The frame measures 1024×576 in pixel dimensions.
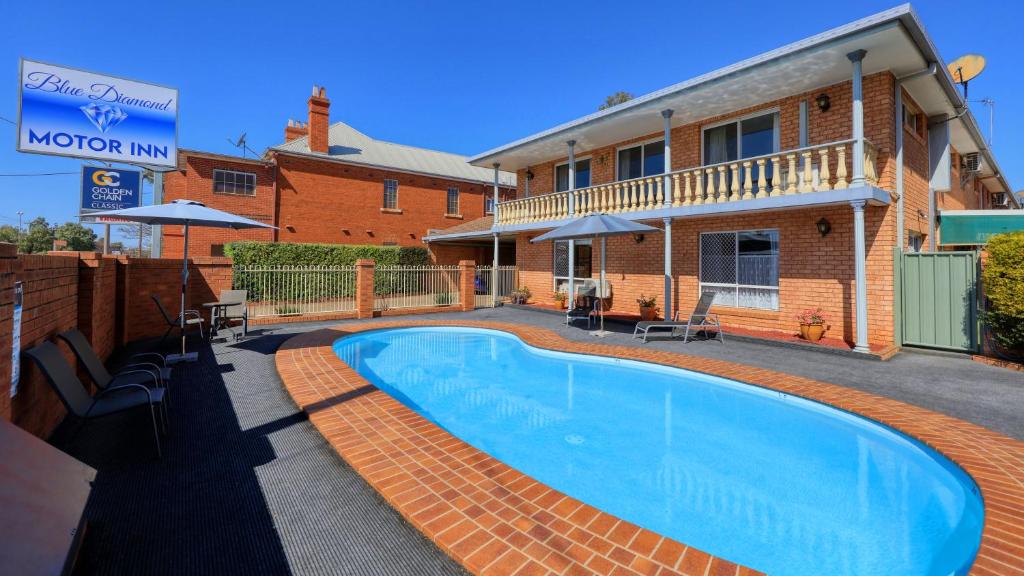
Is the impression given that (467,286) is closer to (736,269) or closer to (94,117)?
(736,269)

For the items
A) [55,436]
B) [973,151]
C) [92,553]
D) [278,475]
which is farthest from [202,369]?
[973,151]

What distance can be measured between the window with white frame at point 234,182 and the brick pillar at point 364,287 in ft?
36.6

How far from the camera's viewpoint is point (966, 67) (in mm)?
11656

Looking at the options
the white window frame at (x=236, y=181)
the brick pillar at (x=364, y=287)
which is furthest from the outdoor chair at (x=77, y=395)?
the white window frame at (x=236, y=181)

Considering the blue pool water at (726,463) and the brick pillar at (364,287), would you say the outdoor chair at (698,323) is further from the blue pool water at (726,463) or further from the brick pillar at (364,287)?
the brick pillar at (364,287)

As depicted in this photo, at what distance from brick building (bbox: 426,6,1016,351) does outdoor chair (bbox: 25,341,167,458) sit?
10.3 m

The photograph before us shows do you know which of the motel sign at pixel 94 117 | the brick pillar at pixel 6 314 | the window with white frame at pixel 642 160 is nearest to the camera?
the brick pillar at pixel 6 314

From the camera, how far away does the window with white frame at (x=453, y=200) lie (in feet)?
85.9

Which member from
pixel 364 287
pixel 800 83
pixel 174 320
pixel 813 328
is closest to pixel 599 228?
pixel 813 328

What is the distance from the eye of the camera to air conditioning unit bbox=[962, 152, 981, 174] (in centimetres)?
1388

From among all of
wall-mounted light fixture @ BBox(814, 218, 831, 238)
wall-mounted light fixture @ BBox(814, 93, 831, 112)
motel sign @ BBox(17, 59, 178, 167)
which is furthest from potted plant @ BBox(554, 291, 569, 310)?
motel sign @ BBox(17, 59, 178, 167)

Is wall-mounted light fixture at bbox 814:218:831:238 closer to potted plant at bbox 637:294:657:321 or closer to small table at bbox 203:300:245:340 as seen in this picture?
potted plant at bbox 637:294:657:321

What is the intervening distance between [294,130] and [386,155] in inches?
207

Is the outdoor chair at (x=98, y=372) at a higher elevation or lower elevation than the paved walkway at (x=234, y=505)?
higher
